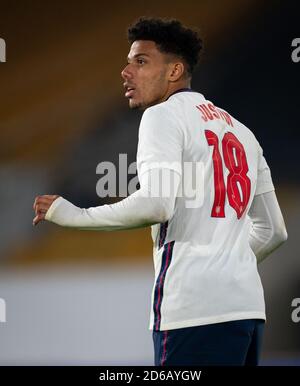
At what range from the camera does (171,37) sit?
2.38 metres

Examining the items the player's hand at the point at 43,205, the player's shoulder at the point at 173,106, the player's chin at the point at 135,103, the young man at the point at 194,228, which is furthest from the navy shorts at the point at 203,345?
the player's chin at the point at 135,103

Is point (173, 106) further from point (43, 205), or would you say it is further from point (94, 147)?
point (94, 147)

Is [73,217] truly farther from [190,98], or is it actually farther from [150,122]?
[190,98]

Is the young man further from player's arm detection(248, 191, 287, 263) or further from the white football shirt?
player's arm detection(248, 191, 287, 263)

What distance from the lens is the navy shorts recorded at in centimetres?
203

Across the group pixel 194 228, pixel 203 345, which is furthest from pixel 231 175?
pixel 203 345

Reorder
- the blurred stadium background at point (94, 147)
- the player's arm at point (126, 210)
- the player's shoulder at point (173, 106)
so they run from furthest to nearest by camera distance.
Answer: the blurred stadium background at point (94, 147), the player's shoulder at point (173, 106), the player's arm at point (126, 210)

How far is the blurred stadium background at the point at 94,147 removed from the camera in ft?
13.5

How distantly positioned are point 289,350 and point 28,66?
6.27 feet

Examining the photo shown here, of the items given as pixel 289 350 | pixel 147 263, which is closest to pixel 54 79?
pixel 147 263

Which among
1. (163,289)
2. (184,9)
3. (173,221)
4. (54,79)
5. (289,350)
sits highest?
(184,9)

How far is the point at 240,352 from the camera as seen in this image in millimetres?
2088

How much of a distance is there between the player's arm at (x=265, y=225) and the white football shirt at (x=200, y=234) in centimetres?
23

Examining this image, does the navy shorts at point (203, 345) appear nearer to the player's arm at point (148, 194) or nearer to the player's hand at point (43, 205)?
the player's arm at point (148, 194)
